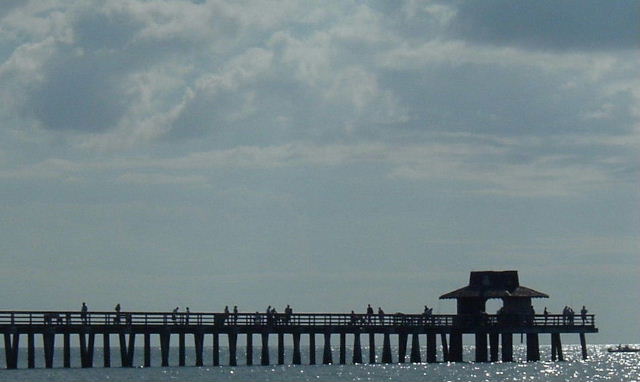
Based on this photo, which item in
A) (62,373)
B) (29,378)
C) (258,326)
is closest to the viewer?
(29,378)

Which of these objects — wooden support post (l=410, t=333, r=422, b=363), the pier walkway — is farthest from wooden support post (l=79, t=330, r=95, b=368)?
wooden support post (l=410, t=333, r=422, b=363)

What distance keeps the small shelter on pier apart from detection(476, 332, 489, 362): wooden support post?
1.48 metres

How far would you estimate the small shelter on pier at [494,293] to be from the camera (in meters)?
86.7

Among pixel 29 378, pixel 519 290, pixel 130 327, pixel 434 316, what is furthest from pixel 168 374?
pixel 519 290

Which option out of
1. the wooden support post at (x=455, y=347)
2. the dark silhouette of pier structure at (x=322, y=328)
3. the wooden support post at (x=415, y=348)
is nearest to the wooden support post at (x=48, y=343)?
the dark silhouette of pier structure at (x=322, y=328)

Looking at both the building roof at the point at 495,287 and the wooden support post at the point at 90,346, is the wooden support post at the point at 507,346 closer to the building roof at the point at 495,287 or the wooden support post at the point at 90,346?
the building roof at the point at 495,287

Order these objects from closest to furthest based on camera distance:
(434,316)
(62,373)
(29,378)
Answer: (29,378) < (62,373) < (434,316)

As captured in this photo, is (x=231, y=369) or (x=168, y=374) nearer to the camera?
(x=168, y=374)

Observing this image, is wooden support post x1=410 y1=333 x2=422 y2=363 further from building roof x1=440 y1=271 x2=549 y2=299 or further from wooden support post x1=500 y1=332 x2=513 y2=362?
wooden support post x1=500 y1=332 x2=513 y2=362

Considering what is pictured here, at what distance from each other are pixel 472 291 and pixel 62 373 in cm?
2699

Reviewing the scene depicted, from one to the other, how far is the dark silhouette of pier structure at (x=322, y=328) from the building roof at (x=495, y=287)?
0.06 meters

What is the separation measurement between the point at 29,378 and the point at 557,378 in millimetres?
26160

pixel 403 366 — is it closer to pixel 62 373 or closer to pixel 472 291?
pixel 472 291

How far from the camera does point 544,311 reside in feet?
294
